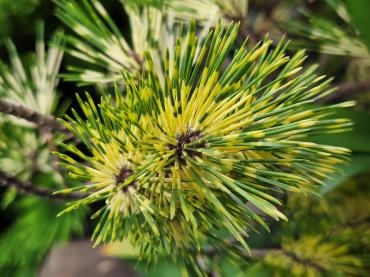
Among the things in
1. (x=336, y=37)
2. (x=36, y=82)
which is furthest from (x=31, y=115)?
(x=336, y=37)

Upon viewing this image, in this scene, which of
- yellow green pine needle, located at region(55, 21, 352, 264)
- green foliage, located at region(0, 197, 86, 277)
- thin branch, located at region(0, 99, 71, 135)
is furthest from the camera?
green foliage, located at region(0, 197, 86, 277)

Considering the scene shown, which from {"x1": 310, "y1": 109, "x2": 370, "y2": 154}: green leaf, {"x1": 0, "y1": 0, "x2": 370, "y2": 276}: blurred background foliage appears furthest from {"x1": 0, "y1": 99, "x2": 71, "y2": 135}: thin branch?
{"x1": 310, "y1": 109, "x2": 370, "y2": 154}: green leaf

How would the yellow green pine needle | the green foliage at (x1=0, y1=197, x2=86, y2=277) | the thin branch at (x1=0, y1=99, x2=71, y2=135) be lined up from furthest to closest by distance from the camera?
the green foliage at (x1=0, y1=197, x2=86, y2=277), the thin branch at (x1=0, y1=99, x2=71, y2=135), the yellow green pine needle

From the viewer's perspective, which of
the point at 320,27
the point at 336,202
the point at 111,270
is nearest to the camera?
the point at 320,27

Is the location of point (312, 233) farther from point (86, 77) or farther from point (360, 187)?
point (86, 77)

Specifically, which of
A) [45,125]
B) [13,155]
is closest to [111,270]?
[13,155]

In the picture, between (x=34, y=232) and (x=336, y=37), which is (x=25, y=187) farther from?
(x=336, y=37)

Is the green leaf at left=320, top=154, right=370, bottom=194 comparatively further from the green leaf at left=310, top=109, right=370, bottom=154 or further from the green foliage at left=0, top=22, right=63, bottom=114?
the green foliage at left=0, top=22, right=63, bottom=114

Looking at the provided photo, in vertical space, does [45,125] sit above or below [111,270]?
above
